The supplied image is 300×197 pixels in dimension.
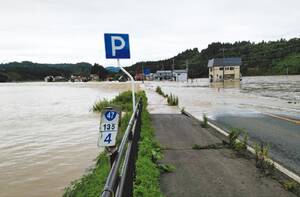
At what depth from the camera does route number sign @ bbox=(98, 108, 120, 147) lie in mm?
3395

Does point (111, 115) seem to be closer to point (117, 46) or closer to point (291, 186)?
point (291, 186)

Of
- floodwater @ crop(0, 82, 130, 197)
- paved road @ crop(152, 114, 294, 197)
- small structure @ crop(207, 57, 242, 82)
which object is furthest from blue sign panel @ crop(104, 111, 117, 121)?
small structure @ crop(207, 57, 242, 82)

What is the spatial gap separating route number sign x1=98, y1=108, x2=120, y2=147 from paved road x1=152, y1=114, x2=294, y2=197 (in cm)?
210

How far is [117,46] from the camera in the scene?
956 centimetres

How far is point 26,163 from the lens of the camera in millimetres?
9344

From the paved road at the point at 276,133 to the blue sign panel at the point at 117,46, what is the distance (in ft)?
15.7

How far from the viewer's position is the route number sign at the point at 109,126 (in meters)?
3.39

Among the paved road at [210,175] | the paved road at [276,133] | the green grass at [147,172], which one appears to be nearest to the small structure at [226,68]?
the paved road at [276,133]

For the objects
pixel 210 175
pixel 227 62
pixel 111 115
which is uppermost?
pixel 227 62

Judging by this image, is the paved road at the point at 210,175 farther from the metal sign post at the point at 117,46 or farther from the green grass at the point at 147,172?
the metal sign post at the point at 117,46

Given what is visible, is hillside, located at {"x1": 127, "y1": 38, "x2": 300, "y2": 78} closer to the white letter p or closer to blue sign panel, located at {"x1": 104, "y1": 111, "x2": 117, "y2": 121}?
the white letter p

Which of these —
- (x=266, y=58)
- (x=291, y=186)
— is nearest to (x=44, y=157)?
(x=291, y=186)

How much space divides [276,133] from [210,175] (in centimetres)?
560

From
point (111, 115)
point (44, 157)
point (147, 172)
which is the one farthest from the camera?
point (44, 157)
